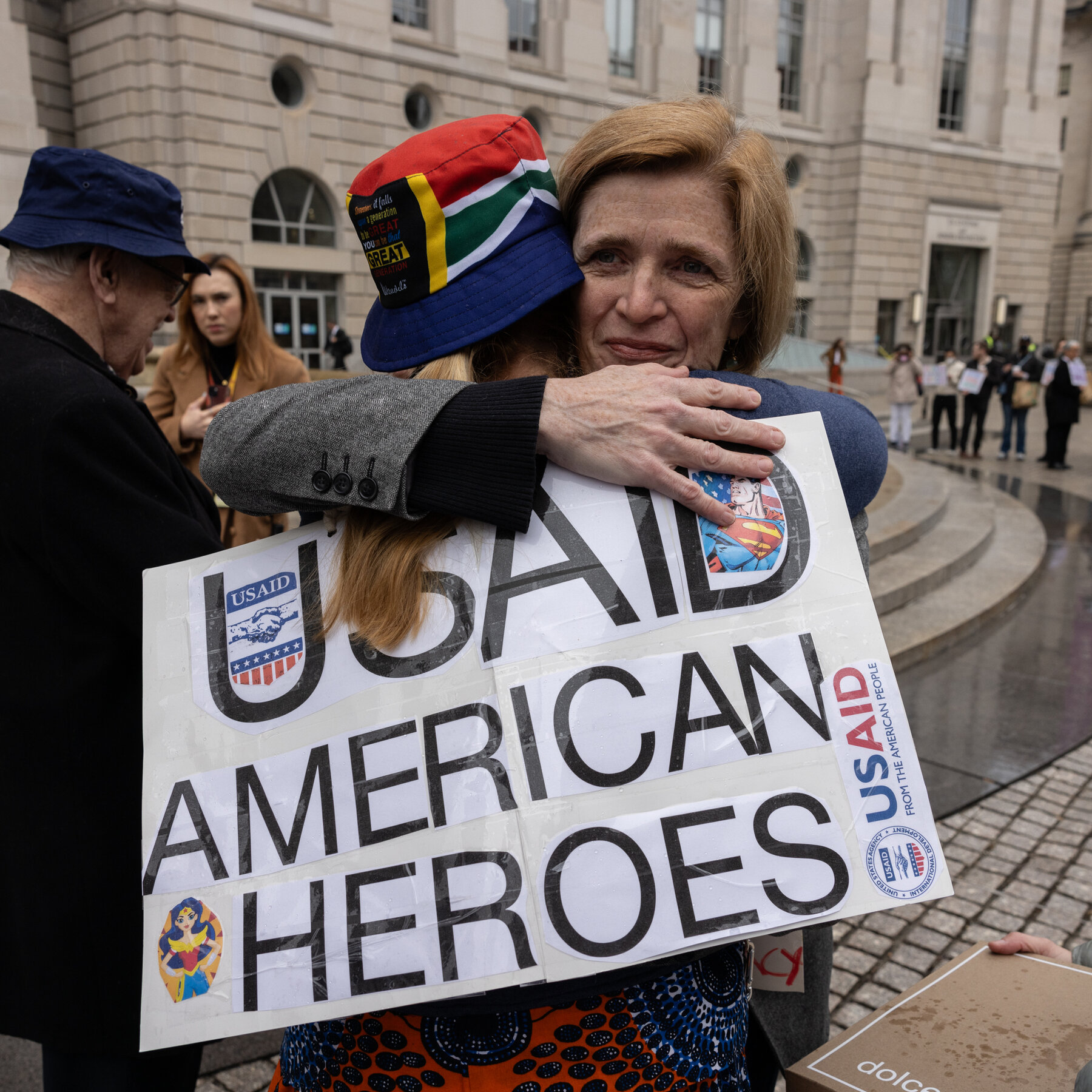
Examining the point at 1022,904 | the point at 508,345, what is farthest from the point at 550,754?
the point at 1022,904

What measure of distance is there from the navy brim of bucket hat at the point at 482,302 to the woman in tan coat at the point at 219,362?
303cm

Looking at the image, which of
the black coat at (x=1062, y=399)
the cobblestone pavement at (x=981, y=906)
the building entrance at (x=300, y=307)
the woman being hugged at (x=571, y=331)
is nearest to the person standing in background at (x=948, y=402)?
the black coat at (x=1062, y=399)

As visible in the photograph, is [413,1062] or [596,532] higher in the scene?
[596,532]

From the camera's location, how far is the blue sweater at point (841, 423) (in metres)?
1.25

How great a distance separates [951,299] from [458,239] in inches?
1465

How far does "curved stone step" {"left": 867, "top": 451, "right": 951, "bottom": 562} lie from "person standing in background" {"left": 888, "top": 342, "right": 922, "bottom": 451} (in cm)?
423

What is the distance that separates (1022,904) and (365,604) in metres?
3.32

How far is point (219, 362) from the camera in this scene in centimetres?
440

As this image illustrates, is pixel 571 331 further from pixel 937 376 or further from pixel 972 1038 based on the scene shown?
pixel 937 376

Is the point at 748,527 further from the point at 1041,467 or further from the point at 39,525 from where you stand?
the point at 1041,467

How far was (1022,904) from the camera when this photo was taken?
3502 millimetres

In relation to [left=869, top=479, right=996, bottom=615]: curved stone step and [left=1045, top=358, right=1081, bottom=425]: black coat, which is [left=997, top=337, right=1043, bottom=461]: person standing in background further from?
[left=869, top=479, right=996, bottom=615]: curved stone step

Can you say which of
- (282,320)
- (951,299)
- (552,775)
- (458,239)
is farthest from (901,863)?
(951,299)

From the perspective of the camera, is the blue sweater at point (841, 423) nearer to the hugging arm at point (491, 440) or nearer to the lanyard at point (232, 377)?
the hugging arm at point (491, 440)
